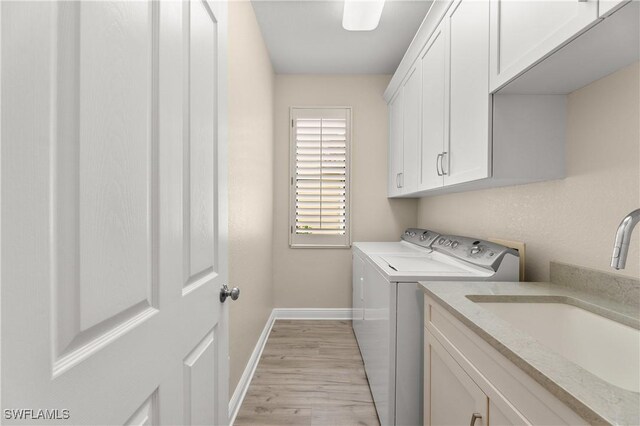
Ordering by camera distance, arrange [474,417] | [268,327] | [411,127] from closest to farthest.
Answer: [474,417] < [411,127] < [268,327]

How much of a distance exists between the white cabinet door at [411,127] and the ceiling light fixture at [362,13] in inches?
17.9

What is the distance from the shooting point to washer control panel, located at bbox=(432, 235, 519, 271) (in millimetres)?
1496

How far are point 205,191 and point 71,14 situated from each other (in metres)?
0.53

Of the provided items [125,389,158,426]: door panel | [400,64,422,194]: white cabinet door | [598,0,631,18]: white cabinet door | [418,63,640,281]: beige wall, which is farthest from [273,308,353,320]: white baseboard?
[598,0,631,18]: white cabinet door

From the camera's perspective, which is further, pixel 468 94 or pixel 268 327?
pixel 268 327

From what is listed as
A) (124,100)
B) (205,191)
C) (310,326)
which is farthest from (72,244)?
(310,326)

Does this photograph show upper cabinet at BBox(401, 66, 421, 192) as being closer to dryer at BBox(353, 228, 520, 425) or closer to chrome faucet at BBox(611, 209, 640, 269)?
dryer at BBox(353, 228, 520, 425)

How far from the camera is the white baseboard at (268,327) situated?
73.0 inches

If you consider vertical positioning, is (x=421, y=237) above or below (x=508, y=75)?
below

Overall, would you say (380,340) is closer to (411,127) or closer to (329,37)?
(411,127)

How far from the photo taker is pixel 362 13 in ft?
6.80

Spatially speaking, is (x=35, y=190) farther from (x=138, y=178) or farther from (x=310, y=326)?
(x=310, y=326)

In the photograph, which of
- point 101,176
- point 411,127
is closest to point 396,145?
point 411,127

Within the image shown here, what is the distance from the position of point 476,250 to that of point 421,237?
0.94 m
